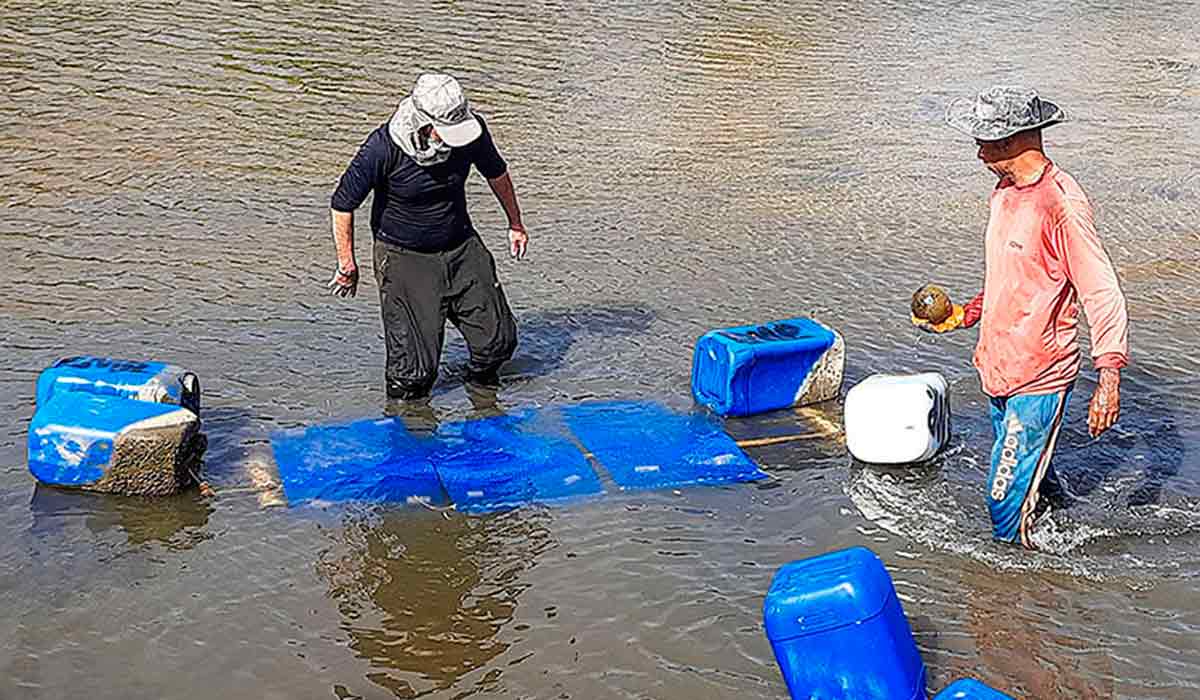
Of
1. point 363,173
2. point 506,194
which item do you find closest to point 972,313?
point 506,194

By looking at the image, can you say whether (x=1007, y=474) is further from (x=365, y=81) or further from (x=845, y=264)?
(x=365, y=81)

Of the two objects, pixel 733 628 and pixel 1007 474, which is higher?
pixel 1007 474

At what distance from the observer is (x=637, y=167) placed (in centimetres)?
1368

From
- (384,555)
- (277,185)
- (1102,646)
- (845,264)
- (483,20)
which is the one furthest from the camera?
(483,20)

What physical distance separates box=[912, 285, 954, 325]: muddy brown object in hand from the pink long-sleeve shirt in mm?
159

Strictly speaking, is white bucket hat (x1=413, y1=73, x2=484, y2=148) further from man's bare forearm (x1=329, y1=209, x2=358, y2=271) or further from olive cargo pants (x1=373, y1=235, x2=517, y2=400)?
olive cargo pants (x1=373, y1=235, x2=517, y2=400)

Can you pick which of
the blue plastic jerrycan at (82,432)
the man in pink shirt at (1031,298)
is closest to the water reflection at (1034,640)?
the man in pink shirt at (1031,298)

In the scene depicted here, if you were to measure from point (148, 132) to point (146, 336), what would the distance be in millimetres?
5998

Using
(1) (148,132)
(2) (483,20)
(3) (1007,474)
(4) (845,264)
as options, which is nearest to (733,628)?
(3) (1007,474)

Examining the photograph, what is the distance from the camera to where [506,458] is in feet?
23.4

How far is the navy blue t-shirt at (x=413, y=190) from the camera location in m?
7.30

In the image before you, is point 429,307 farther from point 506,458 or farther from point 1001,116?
point 1001,116

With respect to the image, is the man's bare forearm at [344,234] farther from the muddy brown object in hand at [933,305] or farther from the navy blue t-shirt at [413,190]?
the muddy brown object in hand at [933,305]

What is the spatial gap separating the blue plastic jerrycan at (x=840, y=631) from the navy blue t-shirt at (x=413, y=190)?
11.0 ft
